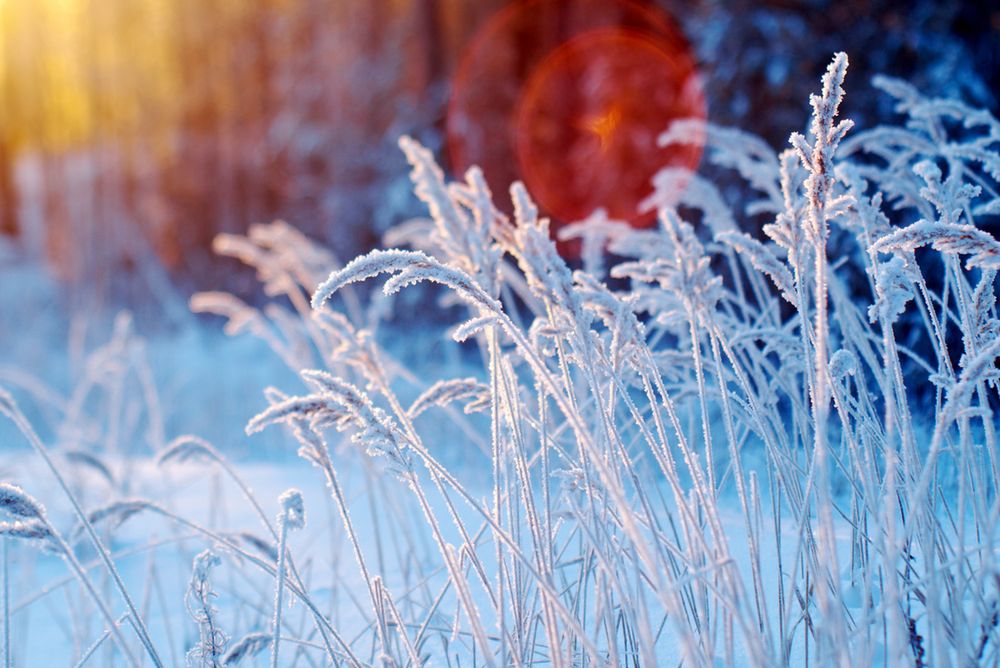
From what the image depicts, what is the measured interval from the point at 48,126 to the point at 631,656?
20.7m

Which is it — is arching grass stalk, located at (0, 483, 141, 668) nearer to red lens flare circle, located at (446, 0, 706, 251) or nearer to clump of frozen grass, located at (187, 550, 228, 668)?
clump of frozen grass, located at (187, 550, 228, 668)

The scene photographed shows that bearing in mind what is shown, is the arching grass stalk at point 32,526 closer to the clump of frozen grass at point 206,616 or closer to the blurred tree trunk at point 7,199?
the clump of frozen grass at point 206,616

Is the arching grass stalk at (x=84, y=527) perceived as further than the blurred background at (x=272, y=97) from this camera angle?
No

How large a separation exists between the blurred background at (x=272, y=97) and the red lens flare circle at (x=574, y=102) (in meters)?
0.06

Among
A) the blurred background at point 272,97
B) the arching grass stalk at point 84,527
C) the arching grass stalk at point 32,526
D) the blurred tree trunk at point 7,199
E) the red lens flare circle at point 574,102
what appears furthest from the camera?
the blurred tree trunk at point 7,199

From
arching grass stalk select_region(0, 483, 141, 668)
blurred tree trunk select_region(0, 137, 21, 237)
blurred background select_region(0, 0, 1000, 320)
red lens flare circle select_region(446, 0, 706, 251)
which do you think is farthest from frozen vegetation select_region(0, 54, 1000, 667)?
blurred tree trunk select_region(0, 137, 21, 237)

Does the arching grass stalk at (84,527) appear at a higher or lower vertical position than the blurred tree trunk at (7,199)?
lower

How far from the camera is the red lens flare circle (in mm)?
6109

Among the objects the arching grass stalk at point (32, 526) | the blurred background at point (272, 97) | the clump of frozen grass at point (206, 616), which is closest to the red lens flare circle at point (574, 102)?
the blurred background at point (272, 97)

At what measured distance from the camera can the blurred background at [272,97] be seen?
412 cm

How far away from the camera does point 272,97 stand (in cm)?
1279

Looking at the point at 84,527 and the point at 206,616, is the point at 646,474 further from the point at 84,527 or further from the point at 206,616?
the point at 84,527

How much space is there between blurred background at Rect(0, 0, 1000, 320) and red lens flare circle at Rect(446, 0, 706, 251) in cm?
6

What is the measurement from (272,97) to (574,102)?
683cm
